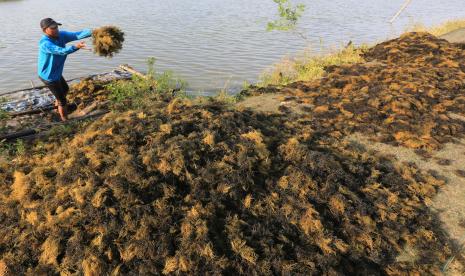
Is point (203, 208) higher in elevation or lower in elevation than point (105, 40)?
lower

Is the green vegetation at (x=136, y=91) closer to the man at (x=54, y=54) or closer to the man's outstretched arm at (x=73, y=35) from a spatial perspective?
the man at (x=54, y=54)

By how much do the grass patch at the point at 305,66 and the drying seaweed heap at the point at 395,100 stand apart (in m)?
0.95

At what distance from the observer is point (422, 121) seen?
6.05 meters

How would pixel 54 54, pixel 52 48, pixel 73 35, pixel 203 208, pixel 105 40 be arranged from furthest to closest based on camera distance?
pixel 105 40, pixel 73 35, pixel 54 54, pixel 52 48, pixel 203 208

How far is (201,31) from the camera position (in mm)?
16109

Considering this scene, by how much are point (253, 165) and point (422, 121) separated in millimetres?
4020

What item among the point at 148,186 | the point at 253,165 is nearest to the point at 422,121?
the point at 253,165

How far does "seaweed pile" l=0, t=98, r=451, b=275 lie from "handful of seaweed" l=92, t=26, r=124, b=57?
2.37 metres

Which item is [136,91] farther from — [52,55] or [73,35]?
[52,55]

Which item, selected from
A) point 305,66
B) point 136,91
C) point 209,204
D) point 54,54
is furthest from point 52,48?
point 305,66

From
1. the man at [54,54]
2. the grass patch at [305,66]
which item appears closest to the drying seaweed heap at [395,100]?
the grass patch at [305,66]

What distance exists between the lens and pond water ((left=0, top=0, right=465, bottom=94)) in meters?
11.4

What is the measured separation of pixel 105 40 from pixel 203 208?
446cm

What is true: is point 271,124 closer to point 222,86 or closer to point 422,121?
point 422,121
